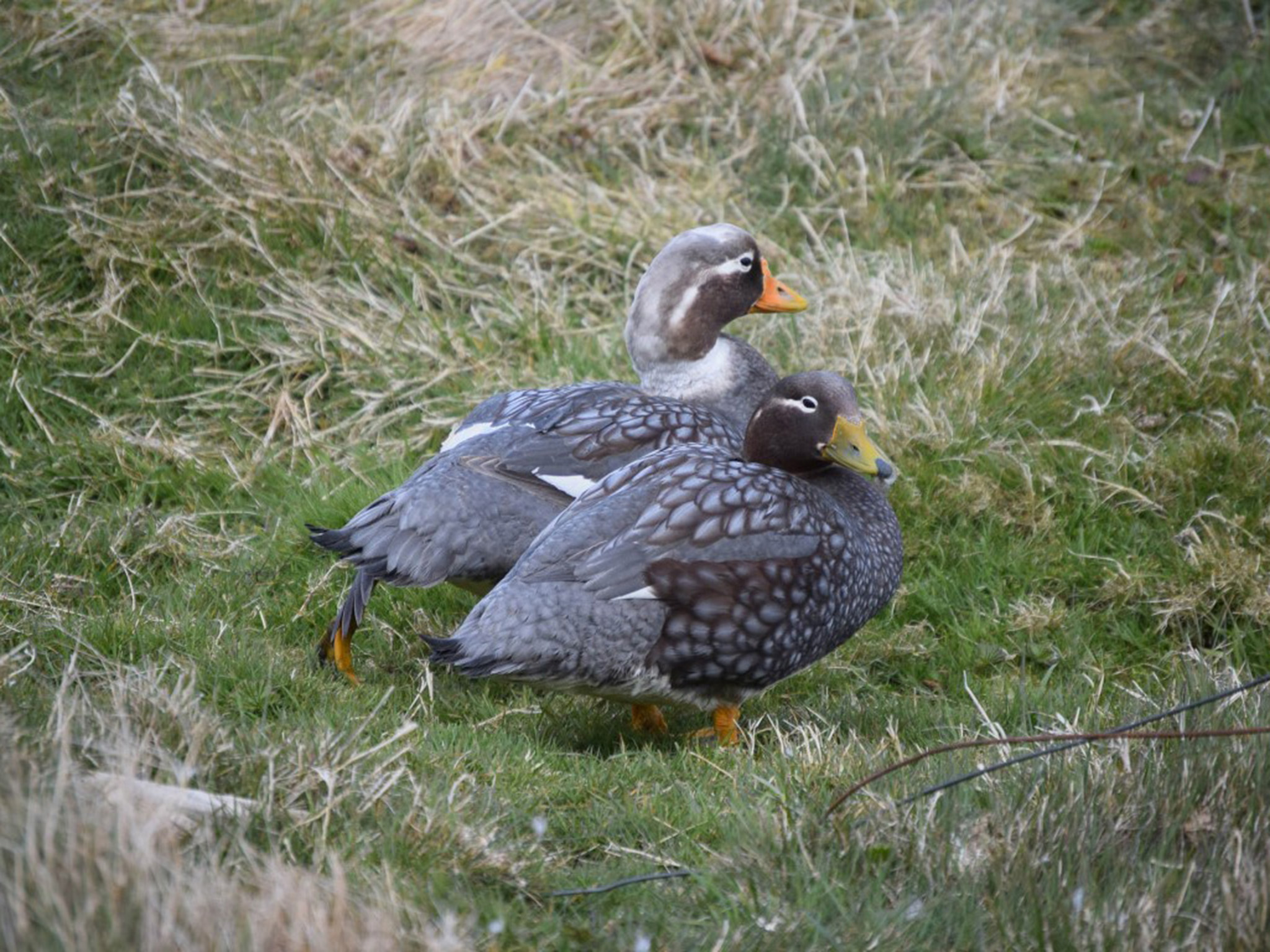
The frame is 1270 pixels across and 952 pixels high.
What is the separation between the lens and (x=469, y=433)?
16.9ft

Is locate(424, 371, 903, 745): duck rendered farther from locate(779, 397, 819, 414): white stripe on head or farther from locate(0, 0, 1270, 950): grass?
locate(0, 0, 1270, 950): grass

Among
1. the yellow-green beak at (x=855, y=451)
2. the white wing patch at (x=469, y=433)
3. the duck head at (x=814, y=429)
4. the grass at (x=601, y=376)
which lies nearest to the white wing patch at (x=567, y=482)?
the white wing patch at (x=469, y=433)

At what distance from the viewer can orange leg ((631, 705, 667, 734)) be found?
4707mm

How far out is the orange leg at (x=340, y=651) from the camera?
4730mm

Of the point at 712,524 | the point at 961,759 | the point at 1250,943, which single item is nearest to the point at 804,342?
the point at 712,524

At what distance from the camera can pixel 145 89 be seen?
7.22 meters

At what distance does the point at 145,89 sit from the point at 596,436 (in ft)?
12.1

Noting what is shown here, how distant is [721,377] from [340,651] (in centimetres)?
191

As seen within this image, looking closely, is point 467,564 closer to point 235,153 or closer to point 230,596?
point 230,596

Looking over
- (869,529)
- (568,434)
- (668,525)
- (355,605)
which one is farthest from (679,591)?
(355,605)

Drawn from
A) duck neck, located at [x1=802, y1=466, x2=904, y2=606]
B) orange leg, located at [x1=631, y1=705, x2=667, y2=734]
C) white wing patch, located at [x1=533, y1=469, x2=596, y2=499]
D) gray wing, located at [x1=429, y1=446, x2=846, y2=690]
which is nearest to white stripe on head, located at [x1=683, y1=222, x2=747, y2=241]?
duck neck, located at [x1=802, y1=466, x2=904, y2=606]

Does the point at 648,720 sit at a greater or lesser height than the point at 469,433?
lesser

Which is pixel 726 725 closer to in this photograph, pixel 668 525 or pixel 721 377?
pixel 668 525

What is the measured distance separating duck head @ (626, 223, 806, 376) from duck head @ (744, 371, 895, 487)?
101cm
